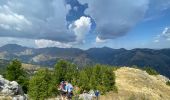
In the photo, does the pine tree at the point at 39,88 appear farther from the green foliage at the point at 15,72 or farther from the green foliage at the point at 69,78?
A: the green foliage at the point at 15,72

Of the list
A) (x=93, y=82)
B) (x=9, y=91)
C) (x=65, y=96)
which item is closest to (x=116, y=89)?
(x=93, y=82)

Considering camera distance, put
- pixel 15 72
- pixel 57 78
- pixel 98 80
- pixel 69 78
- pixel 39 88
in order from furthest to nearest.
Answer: pixel 69 78 → pixel 57 78 → pixel 15 72 → pixel 98 80 → pixel 39 88

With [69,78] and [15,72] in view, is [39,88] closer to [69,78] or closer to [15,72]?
[15,72]

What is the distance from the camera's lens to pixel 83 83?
100375 mm

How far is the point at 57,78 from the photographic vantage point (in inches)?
4134

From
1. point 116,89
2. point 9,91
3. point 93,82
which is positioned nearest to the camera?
point 9,91

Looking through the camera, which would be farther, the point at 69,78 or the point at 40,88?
the point at 69,78

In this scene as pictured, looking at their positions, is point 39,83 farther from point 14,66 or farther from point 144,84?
point 144,84

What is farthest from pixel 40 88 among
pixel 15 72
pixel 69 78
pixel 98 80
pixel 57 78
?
pixel 98 80

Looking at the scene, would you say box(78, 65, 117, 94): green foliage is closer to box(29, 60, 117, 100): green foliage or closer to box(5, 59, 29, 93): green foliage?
box(29, 60, 117, 100): green foliage

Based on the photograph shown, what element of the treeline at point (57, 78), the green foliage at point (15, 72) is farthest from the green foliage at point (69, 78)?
the green foliage at point (15, 72)

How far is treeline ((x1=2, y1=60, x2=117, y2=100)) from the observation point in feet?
309

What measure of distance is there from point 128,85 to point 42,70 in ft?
113

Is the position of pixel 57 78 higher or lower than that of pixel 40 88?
higher
